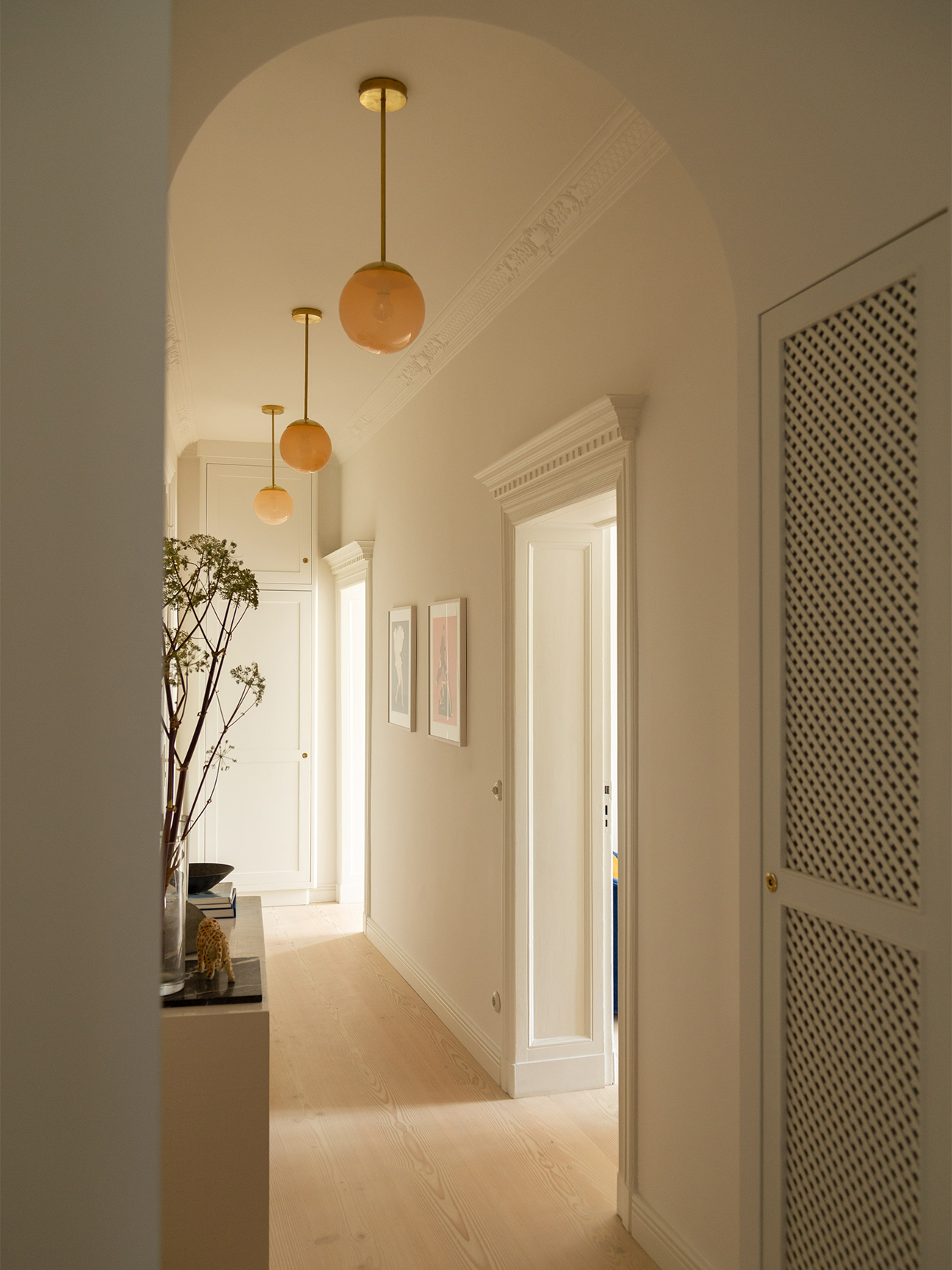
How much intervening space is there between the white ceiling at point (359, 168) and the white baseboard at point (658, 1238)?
2.83m

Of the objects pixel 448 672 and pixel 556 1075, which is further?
pixel 448 672

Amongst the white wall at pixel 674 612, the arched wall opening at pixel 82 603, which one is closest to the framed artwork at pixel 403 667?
the white wall at pixel 674 612

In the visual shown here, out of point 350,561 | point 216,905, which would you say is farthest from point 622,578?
point 350,561

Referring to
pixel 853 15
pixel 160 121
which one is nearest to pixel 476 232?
pixel 853 15

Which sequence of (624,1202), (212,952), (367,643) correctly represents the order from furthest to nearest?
(367,643), (624,1202), (212,952)

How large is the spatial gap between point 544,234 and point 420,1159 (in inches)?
124

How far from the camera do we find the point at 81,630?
571 millimetres

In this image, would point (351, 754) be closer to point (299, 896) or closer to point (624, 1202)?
point (299, 896)

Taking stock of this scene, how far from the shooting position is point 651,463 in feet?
8.65

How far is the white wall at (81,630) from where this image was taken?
1.82ft

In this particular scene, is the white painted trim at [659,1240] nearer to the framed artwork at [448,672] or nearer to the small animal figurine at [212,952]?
the small animal figurine at [212,952]

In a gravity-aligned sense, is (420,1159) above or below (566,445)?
below

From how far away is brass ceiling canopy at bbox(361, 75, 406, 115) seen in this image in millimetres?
2486

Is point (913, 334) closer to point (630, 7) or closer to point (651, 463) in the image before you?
point (630, 7)
